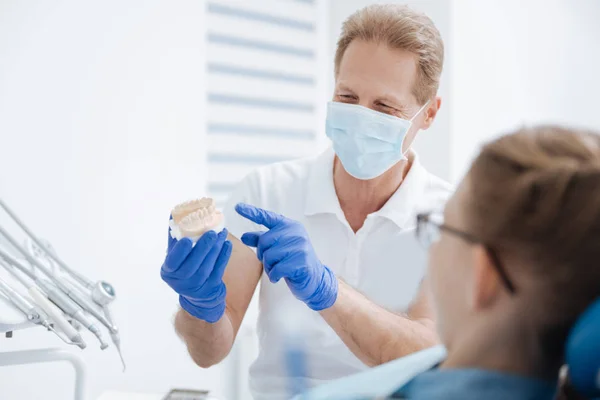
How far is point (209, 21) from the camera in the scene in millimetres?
2684

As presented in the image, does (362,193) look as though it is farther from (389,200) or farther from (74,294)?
(74,294)

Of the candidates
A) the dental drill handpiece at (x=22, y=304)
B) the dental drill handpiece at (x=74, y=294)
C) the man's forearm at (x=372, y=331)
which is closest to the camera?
the dental drill handpiece at (x=22, y=304)

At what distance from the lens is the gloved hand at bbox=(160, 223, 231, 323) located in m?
1.44

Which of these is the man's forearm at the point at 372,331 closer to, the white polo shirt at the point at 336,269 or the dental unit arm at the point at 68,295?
the white polo shirt at the point at 336,269

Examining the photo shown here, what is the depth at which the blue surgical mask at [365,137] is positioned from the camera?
1.83m

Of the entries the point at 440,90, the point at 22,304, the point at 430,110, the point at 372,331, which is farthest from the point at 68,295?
the point at 440,90

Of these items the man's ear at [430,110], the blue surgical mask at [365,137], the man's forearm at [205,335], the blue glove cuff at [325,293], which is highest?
the man's ear at [430,110]

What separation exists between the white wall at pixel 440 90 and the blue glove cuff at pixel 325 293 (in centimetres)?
160

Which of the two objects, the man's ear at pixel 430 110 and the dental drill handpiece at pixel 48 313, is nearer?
the dental drill handpiece at pixel 48 313

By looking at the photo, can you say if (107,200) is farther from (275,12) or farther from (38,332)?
(275,12)

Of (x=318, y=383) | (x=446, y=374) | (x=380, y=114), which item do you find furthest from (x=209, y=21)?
(x=446, y=374)

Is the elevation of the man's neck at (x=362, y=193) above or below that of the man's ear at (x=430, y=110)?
below

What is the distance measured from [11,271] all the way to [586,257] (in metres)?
1.11

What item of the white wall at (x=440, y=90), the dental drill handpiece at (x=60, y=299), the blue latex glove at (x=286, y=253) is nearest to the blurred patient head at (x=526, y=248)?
the blue latex glove at (x=286, y=253)
